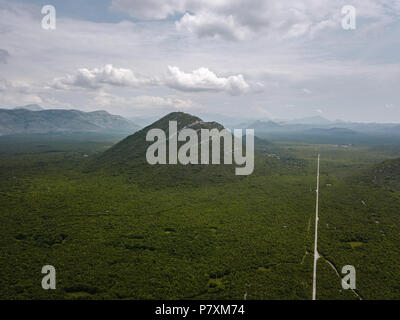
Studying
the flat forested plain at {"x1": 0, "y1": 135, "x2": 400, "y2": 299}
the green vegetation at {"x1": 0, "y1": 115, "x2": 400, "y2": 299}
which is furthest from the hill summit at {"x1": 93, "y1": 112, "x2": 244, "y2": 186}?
the flat forested plain at {"x1": 0, "y1": 135, "x2": 400, "y2": 299}

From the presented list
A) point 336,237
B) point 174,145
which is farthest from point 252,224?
point 174,145

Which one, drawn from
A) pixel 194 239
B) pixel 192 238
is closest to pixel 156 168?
pixel 192 238

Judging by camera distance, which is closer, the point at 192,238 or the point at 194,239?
the point at 194,239

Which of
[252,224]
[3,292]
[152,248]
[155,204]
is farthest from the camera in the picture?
[155,204]

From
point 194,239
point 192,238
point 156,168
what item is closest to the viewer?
point 194,239

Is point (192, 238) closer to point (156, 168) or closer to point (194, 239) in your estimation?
point (194, 239)
